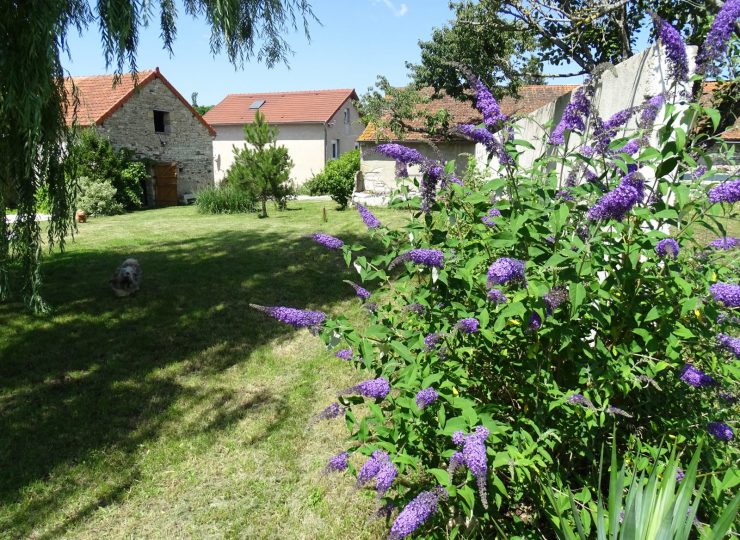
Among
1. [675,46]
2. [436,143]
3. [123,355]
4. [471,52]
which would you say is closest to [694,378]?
[675,46]

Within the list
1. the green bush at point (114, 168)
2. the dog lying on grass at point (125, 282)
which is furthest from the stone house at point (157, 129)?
the dog lying on grass at point (125, 282)

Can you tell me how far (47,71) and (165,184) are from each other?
1950 cm

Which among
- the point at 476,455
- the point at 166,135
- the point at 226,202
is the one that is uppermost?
the point at 166,135

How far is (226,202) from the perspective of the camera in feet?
57.7


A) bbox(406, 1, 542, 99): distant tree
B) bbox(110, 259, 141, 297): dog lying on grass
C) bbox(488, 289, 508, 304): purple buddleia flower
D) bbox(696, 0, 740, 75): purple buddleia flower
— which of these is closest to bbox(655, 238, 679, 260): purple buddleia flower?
bbox(488, 289, 508, 304): purple buddleia flower

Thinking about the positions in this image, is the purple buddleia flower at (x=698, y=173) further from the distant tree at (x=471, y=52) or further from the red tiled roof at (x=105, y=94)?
the red tiled roof at (x=105, y=94)

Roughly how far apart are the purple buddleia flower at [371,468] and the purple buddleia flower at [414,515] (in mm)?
171

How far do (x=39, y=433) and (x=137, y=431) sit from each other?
72cm

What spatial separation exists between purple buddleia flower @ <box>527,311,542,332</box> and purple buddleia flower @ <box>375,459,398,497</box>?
2.28 ft

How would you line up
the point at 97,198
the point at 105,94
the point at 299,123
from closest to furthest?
the point at 97,198, the point at 105,94, the point at 299,123

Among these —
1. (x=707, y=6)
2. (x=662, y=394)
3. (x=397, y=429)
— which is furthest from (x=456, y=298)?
(x=707, y=6)

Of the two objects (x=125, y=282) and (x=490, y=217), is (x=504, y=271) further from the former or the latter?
(x=125, y=282)

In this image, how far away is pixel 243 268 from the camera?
8.66 meters

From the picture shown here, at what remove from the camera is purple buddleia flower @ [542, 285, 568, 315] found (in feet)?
5.34
